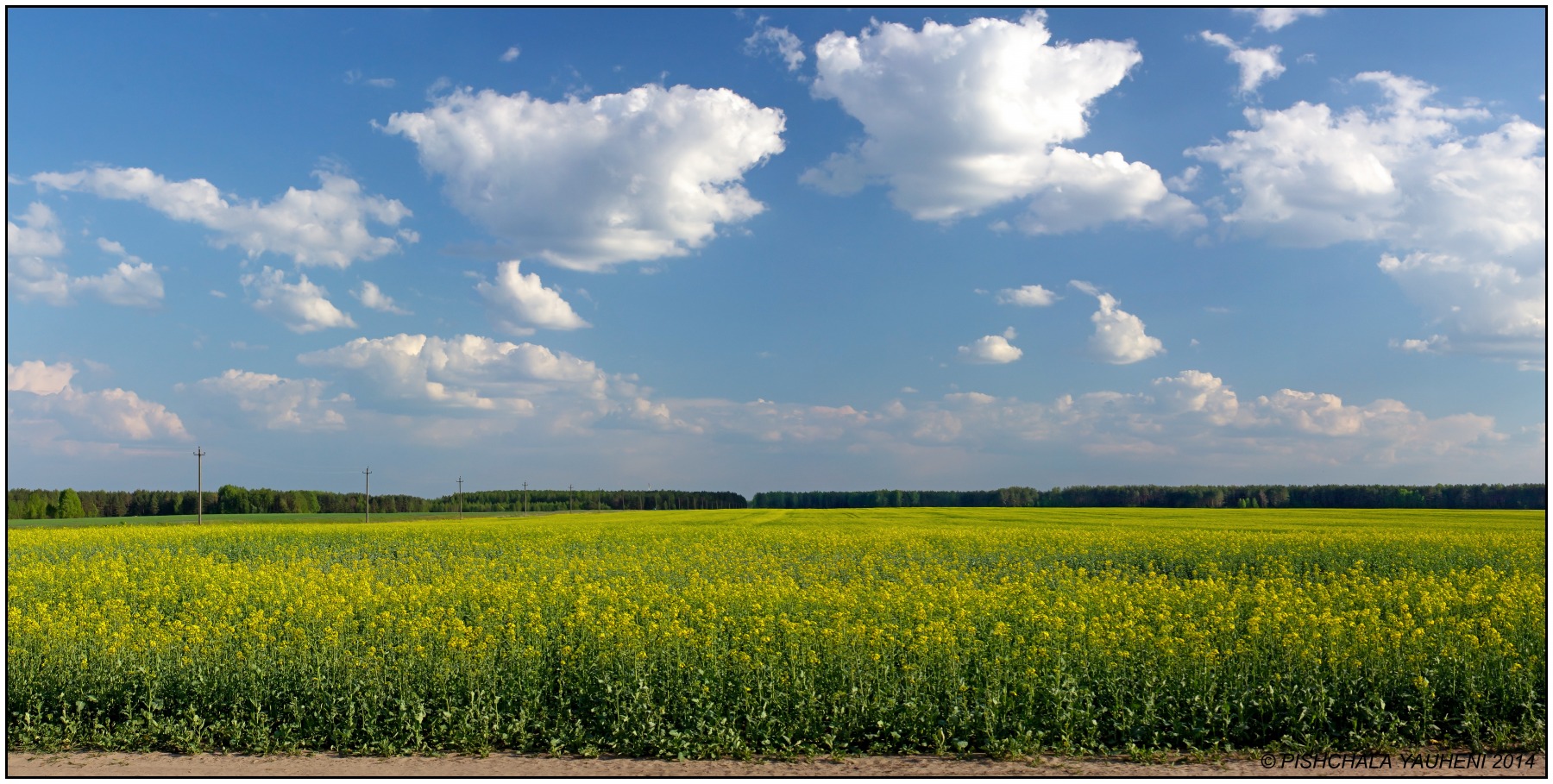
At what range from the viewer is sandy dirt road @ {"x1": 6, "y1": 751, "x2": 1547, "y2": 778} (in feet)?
25.3

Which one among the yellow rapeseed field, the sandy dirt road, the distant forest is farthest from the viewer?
the distant forest

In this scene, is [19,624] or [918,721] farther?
[19,624]

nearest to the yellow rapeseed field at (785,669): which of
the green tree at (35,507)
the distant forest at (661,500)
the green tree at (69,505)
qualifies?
the distant forest at (661,500)

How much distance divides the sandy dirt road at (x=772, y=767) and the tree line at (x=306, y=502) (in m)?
84.5

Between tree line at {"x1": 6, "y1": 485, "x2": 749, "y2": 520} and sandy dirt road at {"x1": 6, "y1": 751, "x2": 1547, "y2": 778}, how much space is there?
84.5 m

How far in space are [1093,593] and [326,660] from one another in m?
10.5

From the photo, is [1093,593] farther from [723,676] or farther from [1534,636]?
[723,676]

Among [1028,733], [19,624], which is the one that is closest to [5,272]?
[19,624]

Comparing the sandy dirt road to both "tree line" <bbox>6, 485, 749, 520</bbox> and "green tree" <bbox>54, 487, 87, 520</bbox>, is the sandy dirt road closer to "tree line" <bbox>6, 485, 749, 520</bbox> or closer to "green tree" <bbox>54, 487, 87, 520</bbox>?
"tree line" <bbox>6, 485, 749, 520</bbox>

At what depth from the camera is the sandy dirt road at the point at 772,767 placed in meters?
7.71

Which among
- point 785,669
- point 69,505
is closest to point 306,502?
point 69,505

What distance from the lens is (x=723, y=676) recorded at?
922cm

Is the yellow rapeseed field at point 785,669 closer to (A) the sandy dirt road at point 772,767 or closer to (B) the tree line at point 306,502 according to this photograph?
(A) the sandy dirt road at point 772,767

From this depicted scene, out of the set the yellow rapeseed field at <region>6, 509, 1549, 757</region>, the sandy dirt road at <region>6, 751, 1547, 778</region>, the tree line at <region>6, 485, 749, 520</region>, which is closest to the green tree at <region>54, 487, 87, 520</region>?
the tree line at <region>6, 485, 749, 520</region>
